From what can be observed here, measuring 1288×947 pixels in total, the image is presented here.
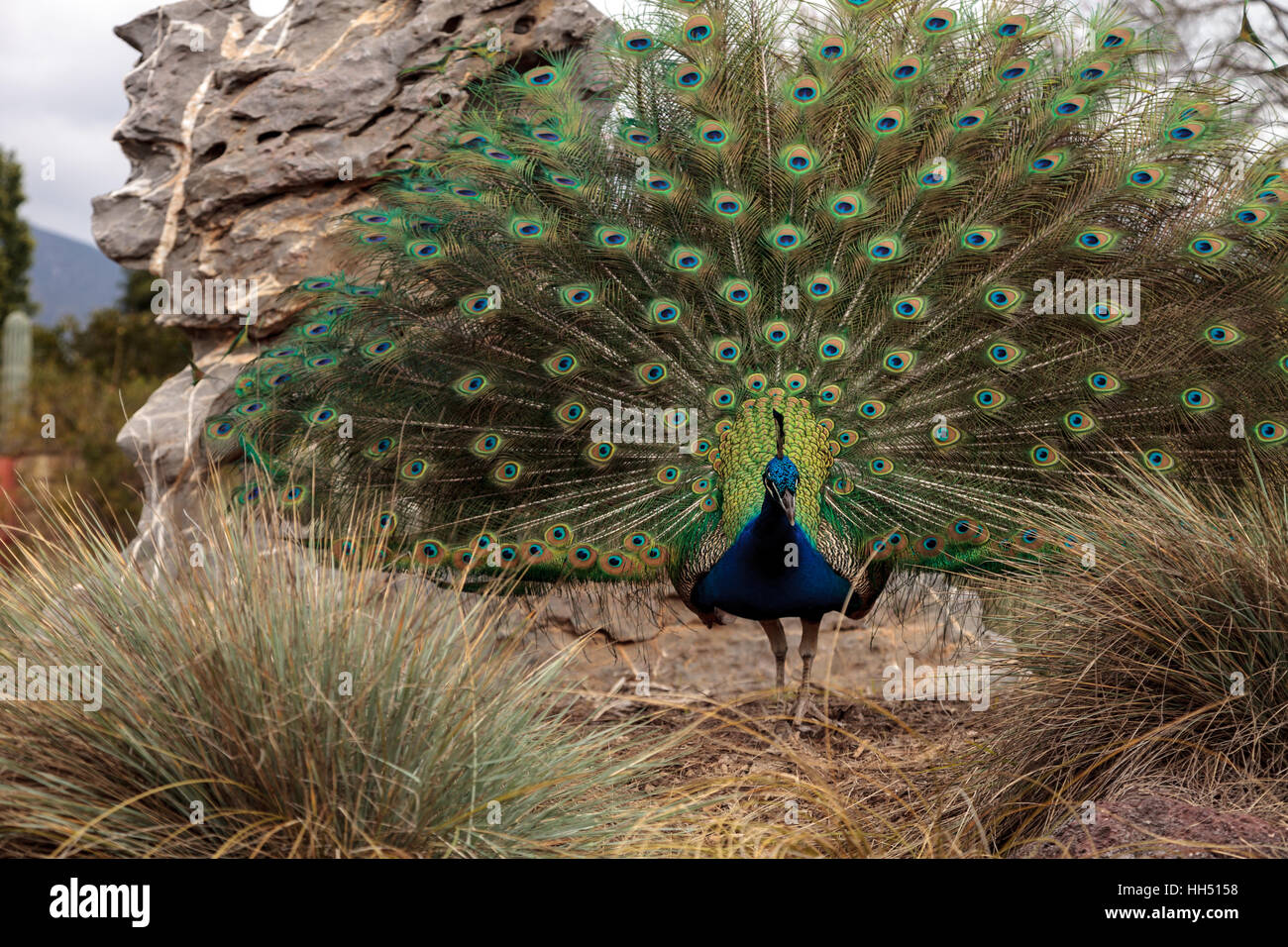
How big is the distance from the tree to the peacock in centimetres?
2282

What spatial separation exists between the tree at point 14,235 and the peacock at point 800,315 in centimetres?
2282

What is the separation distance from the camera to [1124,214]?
16.6ft

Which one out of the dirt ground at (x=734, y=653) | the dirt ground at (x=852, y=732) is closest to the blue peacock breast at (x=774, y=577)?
the dirt ground at (x=852, y=732)

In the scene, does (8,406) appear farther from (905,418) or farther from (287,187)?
(905,418)

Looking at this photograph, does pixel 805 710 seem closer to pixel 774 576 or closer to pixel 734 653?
pixel 774 576

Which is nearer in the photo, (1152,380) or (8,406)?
(1152,380)

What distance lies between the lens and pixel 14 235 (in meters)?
24.5

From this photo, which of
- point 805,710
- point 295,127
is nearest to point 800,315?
point 805,710

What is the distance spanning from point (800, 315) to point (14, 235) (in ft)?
81.4

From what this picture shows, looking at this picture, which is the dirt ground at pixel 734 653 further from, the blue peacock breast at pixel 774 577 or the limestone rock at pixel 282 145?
the limestone rock at pixel 282 145

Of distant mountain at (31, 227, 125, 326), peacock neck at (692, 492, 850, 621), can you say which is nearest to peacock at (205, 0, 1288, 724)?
peacock neck at (692, 492, 850, 621)

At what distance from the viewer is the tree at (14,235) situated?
79.5 ft
